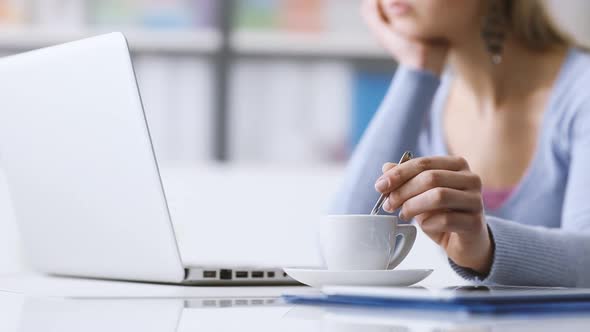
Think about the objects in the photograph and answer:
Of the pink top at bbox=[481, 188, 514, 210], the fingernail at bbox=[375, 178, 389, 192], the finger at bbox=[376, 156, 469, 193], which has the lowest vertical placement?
the fingernail at bbox=[375, 178, 389, 192]

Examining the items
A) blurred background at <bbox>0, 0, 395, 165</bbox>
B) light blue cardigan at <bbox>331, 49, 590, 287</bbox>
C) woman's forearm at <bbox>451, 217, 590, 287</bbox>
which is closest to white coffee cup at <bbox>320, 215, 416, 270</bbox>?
woman's forearm at <bbox>451, 217, 590, 287</bbox>

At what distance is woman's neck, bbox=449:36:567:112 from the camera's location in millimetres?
1699

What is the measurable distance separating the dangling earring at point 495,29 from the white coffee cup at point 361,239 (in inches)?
39.4

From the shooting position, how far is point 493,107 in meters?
1.74

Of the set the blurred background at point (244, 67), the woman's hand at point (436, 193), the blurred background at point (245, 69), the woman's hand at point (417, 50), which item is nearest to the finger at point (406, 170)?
the woman's hand at point (436, 193)

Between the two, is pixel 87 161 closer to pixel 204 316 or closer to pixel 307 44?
pixel 204 316

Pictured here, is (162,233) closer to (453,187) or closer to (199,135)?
(453,187)

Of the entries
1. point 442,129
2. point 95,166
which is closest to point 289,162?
point 442,129

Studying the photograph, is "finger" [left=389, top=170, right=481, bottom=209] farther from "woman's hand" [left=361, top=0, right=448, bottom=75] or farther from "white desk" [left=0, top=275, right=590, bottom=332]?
"woman's hand" [left=361, top=0, right=448, bottom=75]

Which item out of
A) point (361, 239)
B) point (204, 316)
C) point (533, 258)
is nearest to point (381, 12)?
point (533, 258)

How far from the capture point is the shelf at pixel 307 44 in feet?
10.7

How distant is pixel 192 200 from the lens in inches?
85.7

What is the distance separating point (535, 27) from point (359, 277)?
3.79 ft

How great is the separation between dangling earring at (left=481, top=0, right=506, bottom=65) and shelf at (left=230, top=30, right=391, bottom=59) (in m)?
1.55
